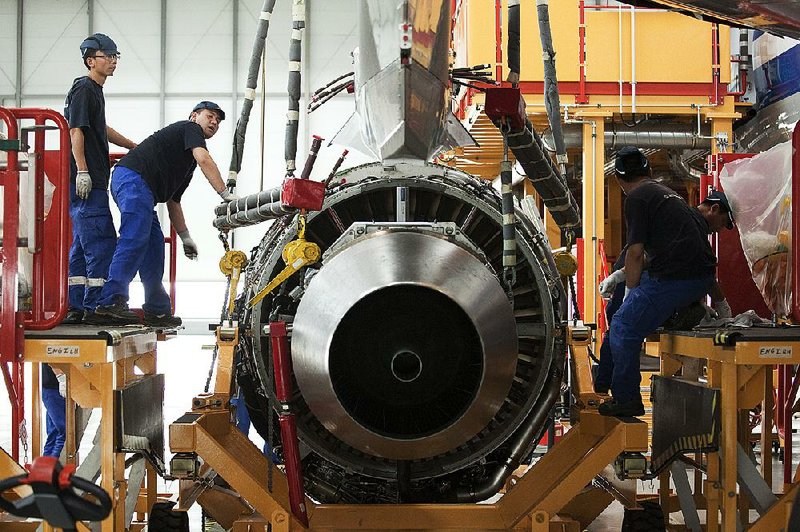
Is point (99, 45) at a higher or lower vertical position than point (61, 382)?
higher

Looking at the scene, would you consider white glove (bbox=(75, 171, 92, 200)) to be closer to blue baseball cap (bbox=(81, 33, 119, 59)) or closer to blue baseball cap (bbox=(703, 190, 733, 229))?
blue baseball cap (bbox=(81, 33, 119, 59))

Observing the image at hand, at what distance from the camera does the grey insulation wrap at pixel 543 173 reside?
421 centimetres

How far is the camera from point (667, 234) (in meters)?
5.19

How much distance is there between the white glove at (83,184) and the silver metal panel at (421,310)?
7.49ft

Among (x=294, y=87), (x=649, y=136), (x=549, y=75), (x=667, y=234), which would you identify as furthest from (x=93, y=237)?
(x=649, y=136)

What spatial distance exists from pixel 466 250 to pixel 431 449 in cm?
87

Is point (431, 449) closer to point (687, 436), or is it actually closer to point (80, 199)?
point (687, 436)

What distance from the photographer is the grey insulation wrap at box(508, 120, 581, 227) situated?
4.21m

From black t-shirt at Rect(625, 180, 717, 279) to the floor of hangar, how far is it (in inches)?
71.0

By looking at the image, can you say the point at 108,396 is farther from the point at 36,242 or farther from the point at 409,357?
the point at 409,357

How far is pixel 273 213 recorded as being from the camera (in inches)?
170

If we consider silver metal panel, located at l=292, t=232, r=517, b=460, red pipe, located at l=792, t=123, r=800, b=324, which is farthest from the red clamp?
red pipe, located at l=792, t=123, r=800, b=324

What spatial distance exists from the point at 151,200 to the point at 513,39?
3.15m

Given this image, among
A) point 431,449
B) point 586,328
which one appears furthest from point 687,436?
point 431,449
